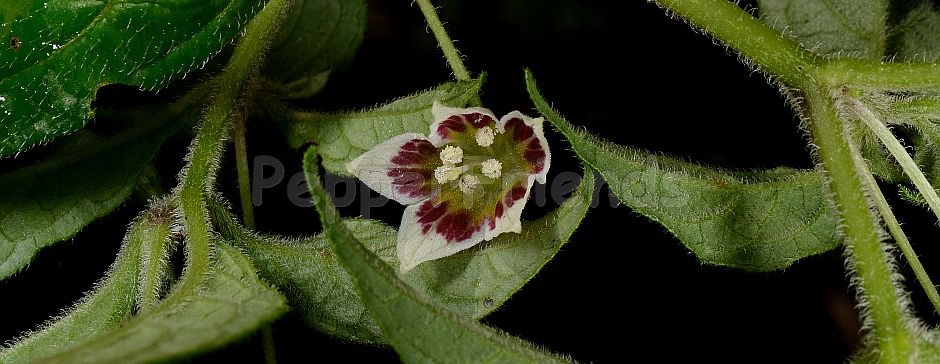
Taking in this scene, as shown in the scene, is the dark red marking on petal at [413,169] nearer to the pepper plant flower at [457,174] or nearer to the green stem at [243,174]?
the pepper plant flower at [457,174]

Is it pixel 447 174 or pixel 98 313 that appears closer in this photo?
pixel 98 313

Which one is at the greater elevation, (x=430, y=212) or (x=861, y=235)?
(x=861, y=235)

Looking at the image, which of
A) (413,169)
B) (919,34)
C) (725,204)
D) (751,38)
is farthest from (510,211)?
(919,34)

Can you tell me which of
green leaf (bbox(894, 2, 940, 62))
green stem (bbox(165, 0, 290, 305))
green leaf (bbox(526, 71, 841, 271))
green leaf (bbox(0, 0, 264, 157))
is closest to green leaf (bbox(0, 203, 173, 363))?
green stem (bbox(165, 0, 290, 305))

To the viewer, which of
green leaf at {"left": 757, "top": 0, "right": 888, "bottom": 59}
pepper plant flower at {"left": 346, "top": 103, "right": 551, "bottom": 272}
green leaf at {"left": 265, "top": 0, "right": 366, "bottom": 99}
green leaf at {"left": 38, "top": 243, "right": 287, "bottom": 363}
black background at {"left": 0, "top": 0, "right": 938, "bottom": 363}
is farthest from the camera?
black background at {"left": 0, "top": 0, "right": 938, "bottom": 363}

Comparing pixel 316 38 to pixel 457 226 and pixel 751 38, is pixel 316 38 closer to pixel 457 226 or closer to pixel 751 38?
pixel 457 226

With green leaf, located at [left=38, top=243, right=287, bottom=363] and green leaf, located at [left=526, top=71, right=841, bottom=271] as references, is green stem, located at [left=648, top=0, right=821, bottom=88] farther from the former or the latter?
green leaf, located at [left=38, top=243, right=287, bottom=363]

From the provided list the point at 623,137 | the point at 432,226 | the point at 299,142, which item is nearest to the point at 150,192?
the point at 299,142

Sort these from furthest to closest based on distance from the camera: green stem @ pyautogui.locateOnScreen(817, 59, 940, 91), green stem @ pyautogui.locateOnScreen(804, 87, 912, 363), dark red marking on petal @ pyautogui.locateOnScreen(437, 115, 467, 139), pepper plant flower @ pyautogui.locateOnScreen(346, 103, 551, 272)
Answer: dark red marking on petal @ pyautogui.locateOnScreen(437, 115, 467, 139)
pepper plant flower @ pyautogui.locateOnScreen(346, 103, 551, 272)
green stem @ pyautogui.locateOnScreen(817, 59, 940, 91)
green stem @ pyautogui.locateOnScreen(804, 87, 912, 363)
